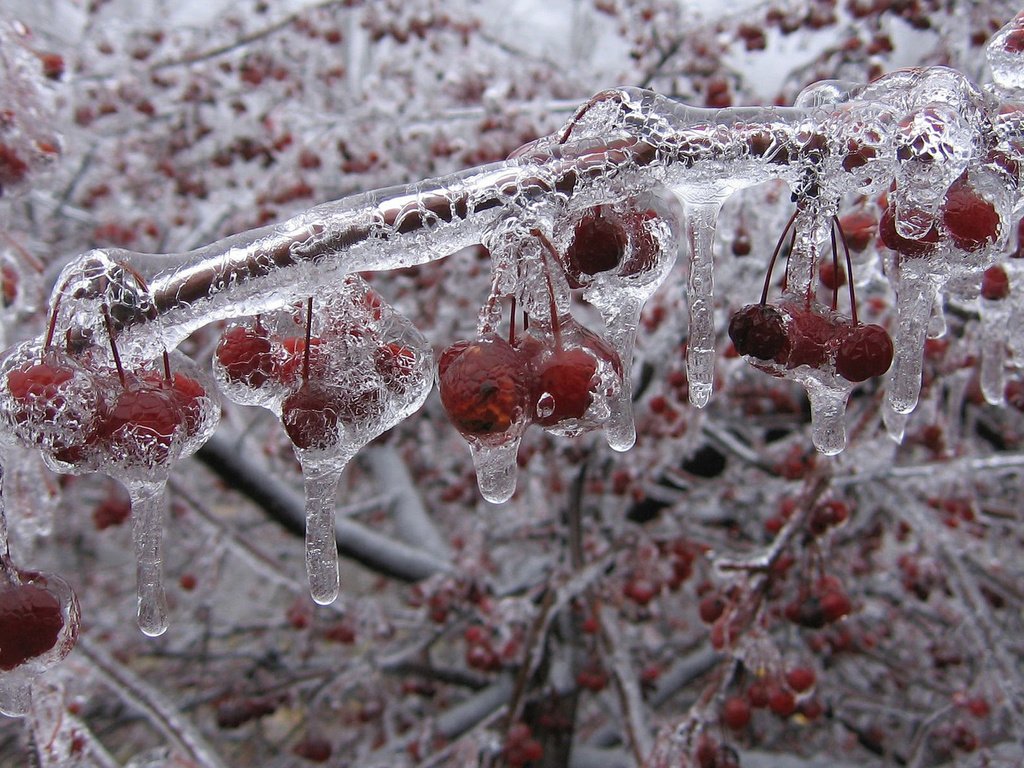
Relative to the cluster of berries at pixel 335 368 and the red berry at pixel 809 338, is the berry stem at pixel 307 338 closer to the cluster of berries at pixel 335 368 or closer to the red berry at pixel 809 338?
the cluster of berries at pixel 335 368

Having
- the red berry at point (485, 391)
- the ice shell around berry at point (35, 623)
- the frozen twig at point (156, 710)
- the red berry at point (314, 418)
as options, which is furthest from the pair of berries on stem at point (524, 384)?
the frozen twig at point (156, 710)

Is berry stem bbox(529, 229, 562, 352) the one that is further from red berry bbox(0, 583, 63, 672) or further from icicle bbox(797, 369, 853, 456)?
red berry bbox(0, 583, 63, 672)

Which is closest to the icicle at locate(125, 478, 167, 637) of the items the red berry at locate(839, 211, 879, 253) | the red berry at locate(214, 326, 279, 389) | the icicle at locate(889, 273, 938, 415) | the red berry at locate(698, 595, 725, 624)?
the red berry at locate(214, 326, 279, 389)

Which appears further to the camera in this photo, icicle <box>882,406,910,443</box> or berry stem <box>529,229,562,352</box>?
icicle <box>882,406,910,443</box>

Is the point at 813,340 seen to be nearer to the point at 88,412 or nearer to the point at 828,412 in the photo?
the point at 828,412

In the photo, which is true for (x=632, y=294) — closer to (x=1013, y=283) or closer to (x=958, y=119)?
(x=958, y=119)

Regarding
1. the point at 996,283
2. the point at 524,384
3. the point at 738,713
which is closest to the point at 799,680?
the point at 738,713

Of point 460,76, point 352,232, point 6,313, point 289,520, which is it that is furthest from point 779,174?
point 460,76
